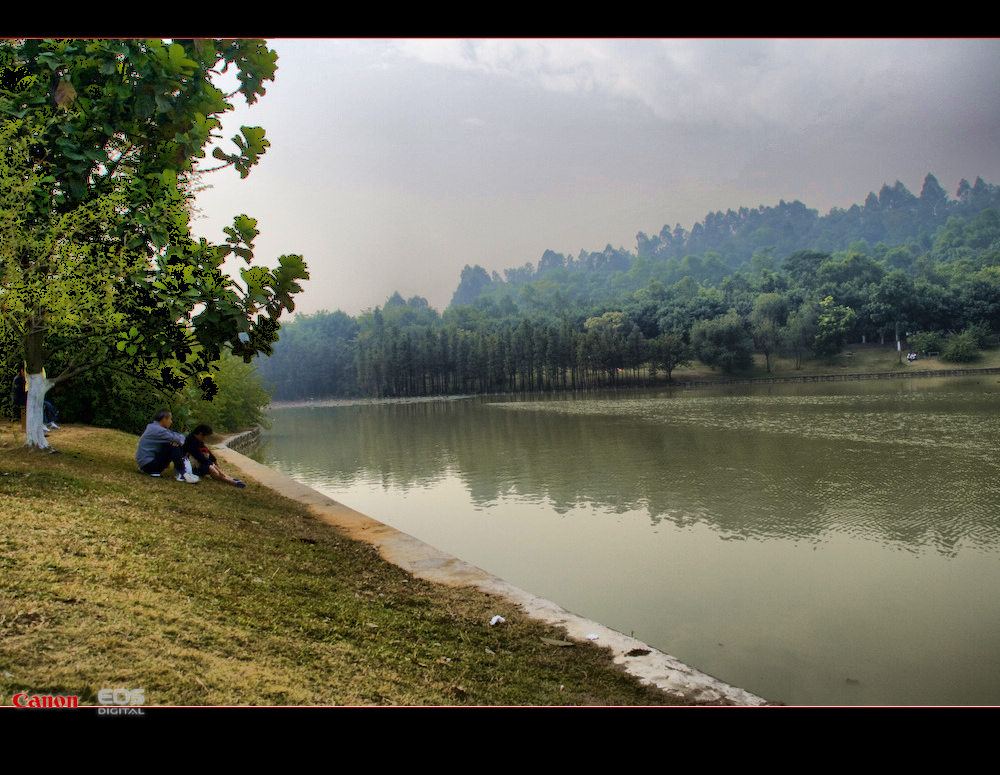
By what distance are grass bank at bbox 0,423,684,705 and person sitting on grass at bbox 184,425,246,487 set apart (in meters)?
3.00

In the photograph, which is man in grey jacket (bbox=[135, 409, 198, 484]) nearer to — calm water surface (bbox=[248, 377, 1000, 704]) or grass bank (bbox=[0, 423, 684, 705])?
grass bank (bbox=[0, 423, 684, 705])

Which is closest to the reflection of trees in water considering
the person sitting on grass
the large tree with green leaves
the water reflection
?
the water reflection

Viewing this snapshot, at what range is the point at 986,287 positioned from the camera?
71250 mm

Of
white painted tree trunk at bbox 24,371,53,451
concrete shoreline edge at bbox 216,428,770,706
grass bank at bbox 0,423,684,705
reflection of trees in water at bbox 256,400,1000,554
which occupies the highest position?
white painted tree trunk at bbox 24,371,53,451

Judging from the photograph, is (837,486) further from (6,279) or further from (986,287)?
(986,287)

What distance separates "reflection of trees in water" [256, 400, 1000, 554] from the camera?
10266 mm

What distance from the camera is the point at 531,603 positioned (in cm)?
630

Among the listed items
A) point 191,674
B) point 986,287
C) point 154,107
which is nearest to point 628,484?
point 154,107

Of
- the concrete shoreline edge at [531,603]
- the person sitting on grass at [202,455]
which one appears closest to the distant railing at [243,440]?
the person sitting on grass at [202,455]

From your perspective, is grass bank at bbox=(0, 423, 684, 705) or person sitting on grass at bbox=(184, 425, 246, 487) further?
person sitting on grass at bbox=(184, 425, 246, 487)

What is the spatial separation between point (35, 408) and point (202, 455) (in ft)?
8.30

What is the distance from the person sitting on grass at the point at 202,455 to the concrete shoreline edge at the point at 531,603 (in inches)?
45.7
